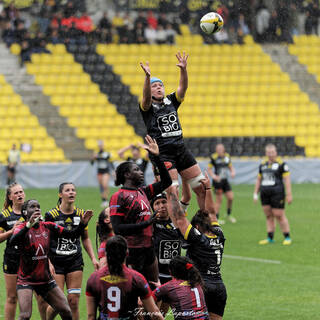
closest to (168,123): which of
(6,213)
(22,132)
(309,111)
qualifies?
(6,213)

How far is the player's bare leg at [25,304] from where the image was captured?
7.80 m

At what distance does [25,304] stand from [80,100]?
2216cm

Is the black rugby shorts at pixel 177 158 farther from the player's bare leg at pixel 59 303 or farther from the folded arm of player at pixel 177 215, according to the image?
the player's bare leg at pixel 59 303

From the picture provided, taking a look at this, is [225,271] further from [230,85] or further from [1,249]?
[230,85]

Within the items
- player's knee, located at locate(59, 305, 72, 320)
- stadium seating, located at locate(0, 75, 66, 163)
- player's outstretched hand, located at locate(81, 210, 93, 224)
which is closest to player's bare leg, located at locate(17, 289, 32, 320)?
player's knee, located at locate(59, 305, 72, 320)

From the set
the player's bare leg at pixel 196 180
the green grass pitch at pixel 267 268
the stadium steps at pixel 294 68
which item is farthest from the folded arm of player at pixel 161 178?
the stadium steps at pixel 294 68

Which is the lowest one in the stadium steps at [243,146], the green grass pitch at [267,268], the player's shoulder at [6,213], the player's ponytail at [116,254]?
the green grass pitch at [267,268]

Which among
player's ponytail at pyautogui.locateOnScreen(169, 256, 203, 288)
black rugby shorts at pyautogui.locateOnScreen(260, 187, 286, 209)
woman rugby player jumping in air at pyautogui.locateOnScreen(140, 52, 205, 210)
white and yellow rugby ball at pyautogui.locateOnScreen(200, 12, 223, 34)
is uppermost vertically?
white and yellow rugby ball at pyautogui.locateOnScreen(200, 12, 223, 34)

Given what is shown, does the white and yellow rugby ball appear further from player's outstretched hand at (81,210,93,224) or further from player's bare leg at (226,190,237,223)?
player's bare leg at (226,190,237,223)

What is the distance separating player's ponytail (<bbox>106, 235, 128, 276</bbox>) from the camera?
5.83m

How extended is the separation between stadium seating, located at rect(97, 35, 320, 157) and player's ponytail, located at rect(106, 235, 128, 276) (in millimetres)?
23086

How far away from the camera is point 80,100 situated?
1163 inches

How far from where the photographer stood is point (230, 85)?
102 feet

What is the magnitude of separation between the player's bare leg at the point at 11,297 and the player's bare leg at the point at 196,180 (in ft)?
8.07
